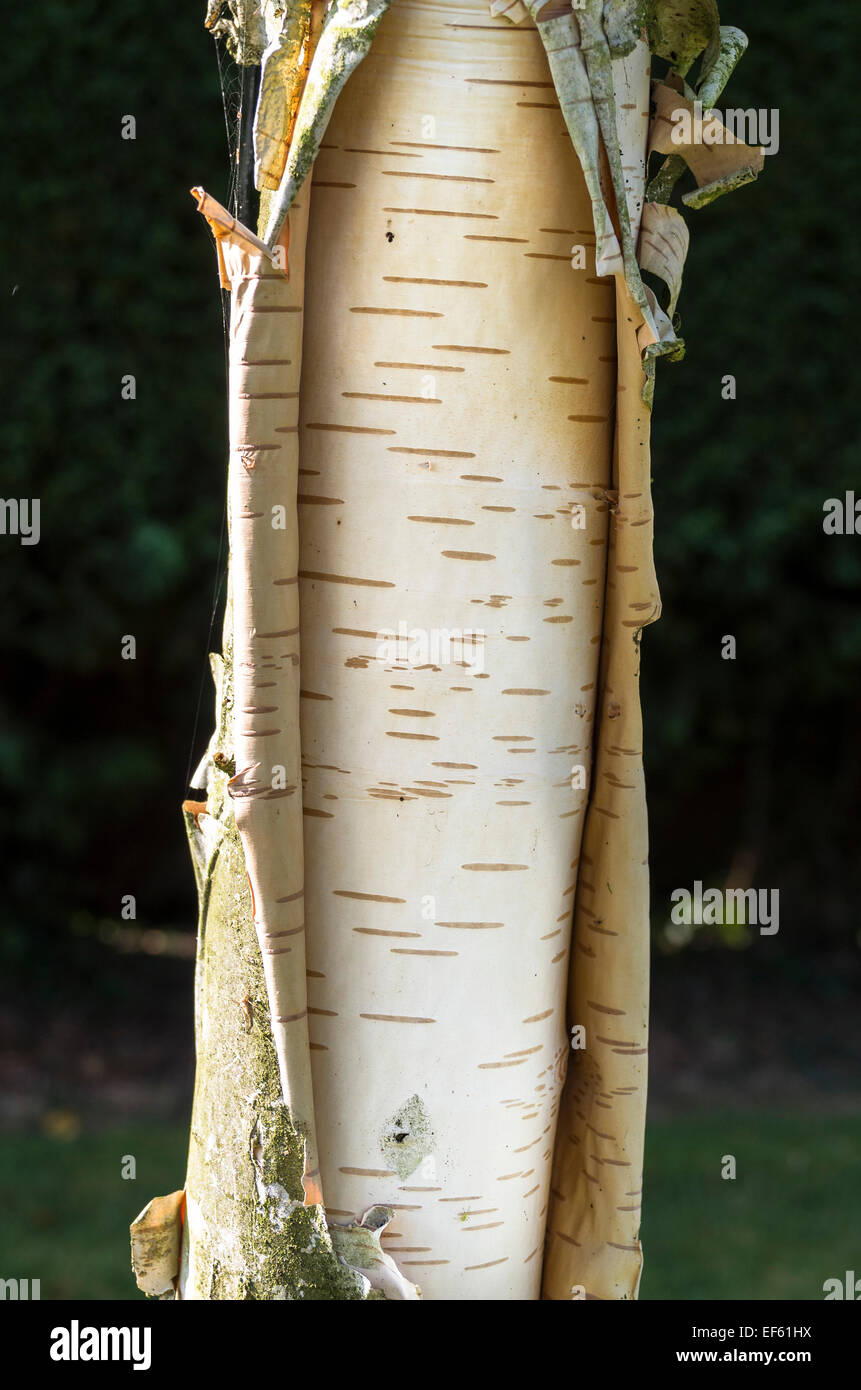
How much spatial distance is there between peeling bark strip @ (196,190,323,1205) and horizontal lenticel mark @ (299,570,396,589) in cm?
4

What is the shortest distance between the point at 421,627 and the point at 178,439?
2838 mm

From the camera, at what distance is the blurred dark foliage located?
3.74 m

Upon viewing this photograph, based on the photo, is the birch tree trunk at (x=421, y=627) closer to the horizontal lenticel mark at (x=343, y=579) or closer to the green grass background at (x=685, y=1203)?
the horizontal lenticel mark at (x=343, y=579)

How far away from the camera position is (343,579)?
1.29 meters

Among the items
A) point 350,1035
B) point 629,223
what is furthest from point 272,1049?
point 629,223

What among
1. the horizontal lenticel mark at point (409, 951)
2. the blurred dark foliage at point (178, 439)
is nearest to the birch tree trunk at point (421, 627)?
the horizontal lenticel mark at point (409, 951)

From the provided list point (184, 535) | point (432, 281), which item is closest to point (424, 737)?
point (432, 281)

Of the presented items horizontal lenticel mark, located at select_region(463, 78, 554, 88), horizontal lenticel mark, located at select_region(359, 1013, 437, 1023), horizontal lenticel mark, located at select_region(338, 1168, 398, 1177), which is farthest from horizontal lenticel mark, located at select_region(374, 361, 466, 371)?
horizontal lenticel mark, located at select_region(338, 1168, 398, 1177)

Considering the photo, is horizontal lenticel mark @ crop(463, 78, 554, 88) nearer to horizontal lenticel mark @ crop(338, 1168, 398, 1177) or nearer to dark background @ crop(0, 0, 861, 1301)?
horizontal lenticel mark @ crop(338, 1168, 398, 1177)

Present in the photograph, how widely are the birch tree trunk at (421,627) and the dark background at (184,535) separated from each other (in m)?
2.33

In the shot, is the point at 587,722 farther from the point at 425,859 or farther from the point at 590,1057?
the point at 590,1057

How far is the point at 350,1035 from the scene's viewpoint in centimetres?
132

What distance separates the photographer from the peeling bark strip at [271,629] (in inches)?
48.4

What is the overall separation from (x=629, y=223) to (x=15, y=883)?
3.50m
